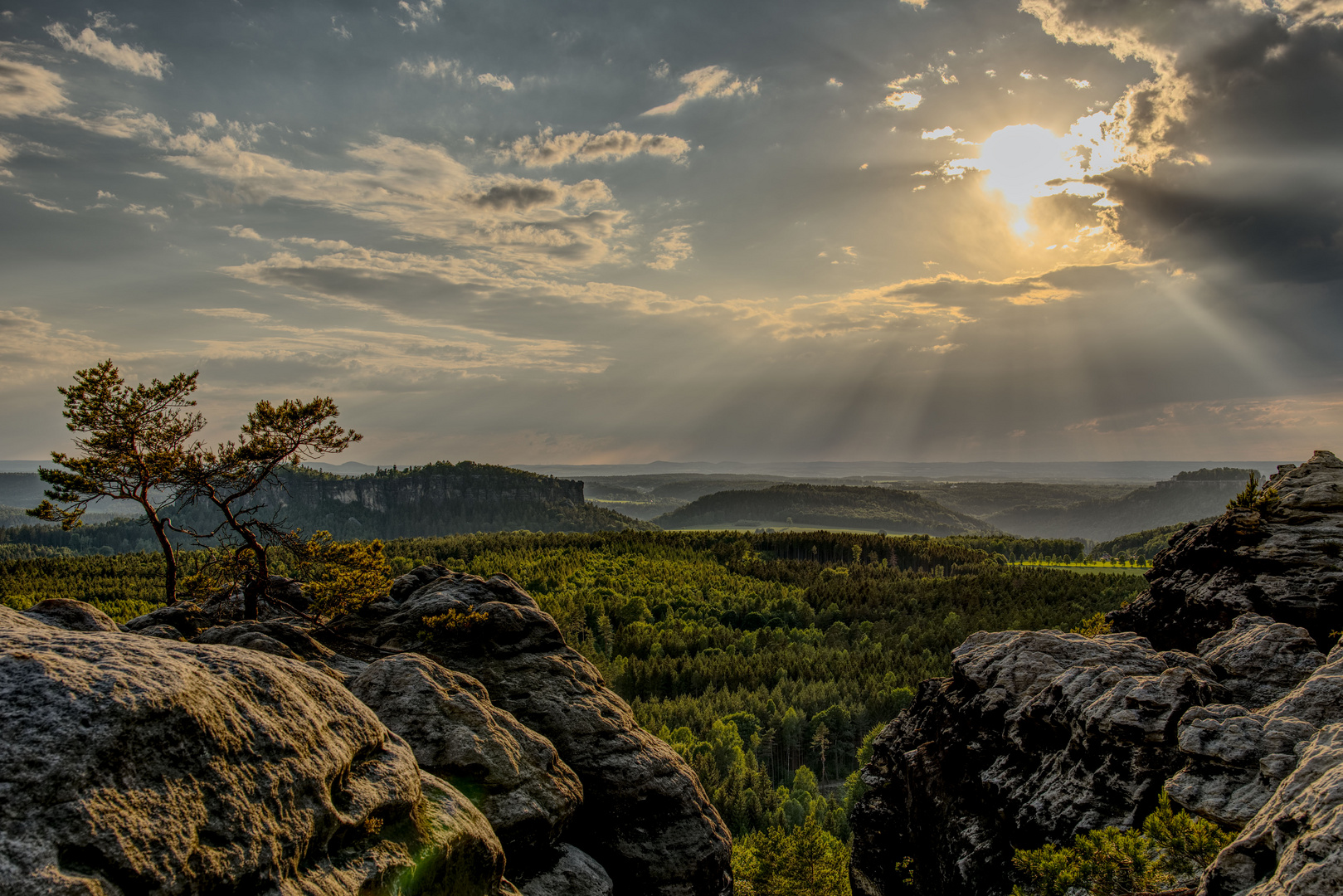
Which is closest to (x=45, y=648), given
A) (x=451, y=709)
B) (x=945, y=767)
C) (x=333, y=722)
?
(x=333, y=722)

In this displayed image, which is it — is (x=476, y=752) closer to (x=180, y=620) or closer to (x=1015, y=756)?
(x=180, y=620)

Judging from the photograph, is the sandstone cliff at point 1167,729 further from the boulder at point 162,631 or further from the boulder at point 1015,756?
the boulder at point 162,631

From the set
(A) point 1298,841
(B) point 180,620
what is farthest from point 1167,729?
(B) point 180,620

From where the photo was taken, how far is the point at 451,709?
17047mm

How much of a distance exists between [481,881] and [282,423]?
59.3 feet

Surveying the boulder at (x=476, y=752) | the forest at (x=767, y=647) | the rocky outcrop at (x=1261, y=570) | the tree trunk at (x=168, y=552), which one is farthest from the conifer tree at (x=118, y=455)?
the rocky outcrop at (x=1261, y=570)

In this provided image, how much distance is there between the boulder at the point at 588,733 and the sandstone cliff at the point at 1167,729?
8100 mm

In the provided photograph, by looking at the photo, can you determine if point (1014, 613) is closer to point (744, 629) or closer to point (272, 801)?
point (744, 629)

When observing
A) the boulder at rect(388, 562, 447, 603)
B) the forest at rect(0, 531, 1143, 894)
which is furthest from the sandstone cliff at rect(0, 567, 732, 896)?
the forest at rect(0, 531, 1143, 894)

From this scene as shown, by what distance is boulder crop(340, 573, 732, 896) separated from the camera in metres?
20.9

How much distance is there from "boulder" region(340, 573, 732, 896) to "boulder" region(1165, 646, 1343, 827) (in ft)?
44.8

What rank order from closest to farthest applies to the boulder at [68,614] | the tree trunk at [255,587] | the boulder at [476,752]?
the boulder at [68,614]
the boulder at [476,752]
the tree trunk at [255,587]

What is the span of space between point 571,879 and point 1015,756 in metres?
14.0

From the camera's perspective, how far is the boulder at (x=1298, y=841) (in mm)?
9016
